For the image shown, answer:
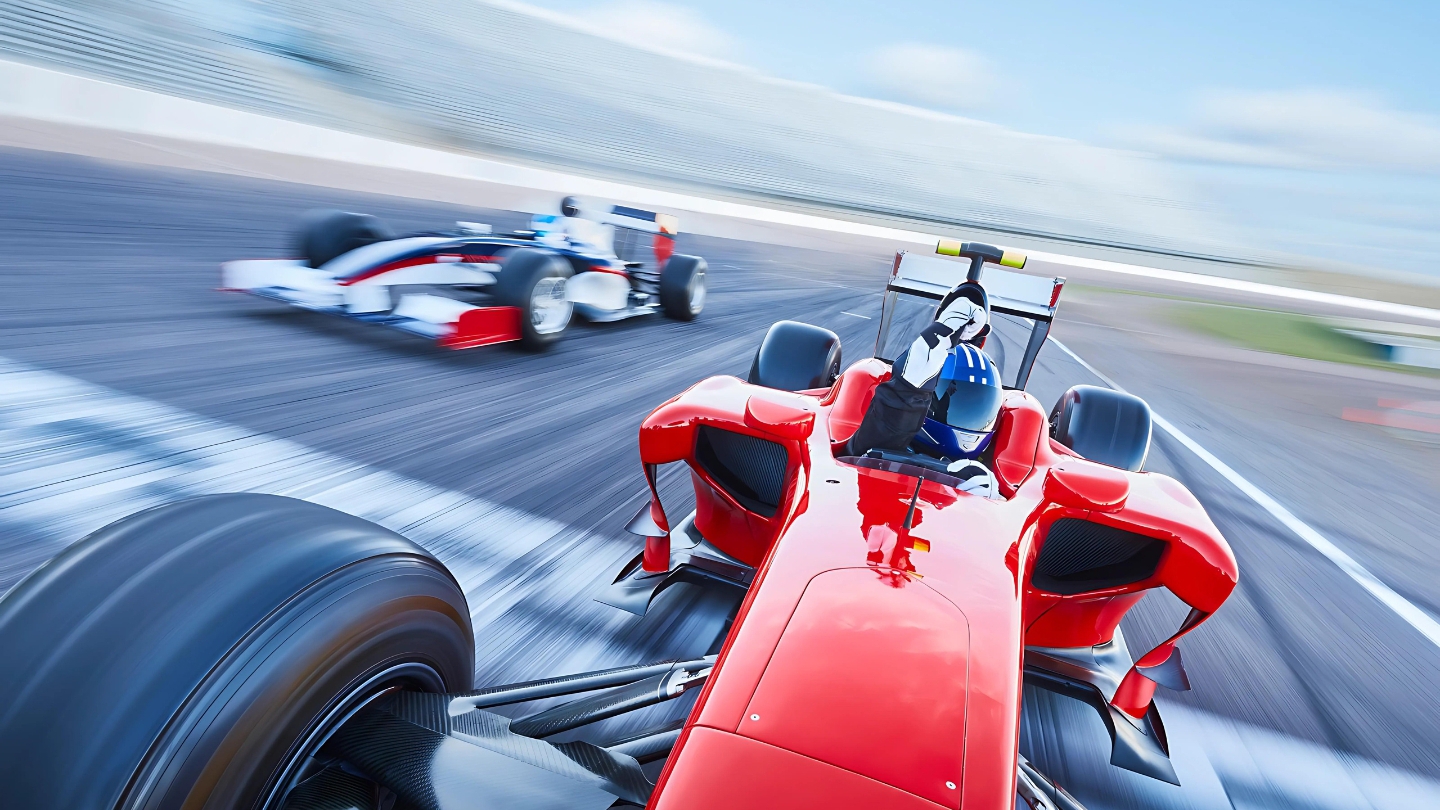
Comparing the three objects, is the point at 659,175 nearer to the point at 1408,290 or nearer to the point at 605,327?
the point at 605,327

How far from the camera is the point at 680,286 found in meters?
8.20

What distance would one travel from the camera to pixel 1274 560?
14.7 feet

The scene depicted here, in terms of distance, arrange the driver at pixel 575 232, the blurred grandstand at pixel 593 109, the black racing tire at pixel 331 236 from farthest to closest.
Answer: the blurred grandstand at pixel 593 109 < the driver at pixel 575 232 < the black racing tire at pixel 331 236

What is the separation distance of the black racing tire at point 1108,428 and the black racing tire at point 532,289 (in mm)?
3722

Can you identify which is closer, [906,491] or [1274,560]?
[906,491]

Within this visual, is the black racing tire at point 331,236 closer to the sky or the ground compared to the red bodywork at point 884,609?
closer to the ground

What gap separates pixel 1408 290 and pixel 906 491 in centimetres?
6552

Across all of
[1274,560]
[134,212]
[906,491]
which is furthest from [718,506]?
[134,212]

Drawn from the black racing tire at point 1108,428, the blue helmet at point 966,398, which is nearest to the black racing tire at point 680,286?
the black racing tire at point 1108,428

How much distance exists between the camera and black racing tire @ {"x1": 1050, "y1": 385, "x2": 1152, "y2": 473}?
13.2 feet

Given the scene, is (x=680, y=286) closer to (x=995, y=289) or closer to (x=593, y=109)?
(x=995, y=289)

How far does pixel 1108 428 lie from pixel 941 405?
1.92m

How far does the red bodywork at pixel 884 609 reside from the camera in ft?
4.40

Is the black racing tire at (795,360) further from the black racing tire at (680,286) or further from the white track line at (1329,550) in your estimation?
the black racing tire at (680,286)
